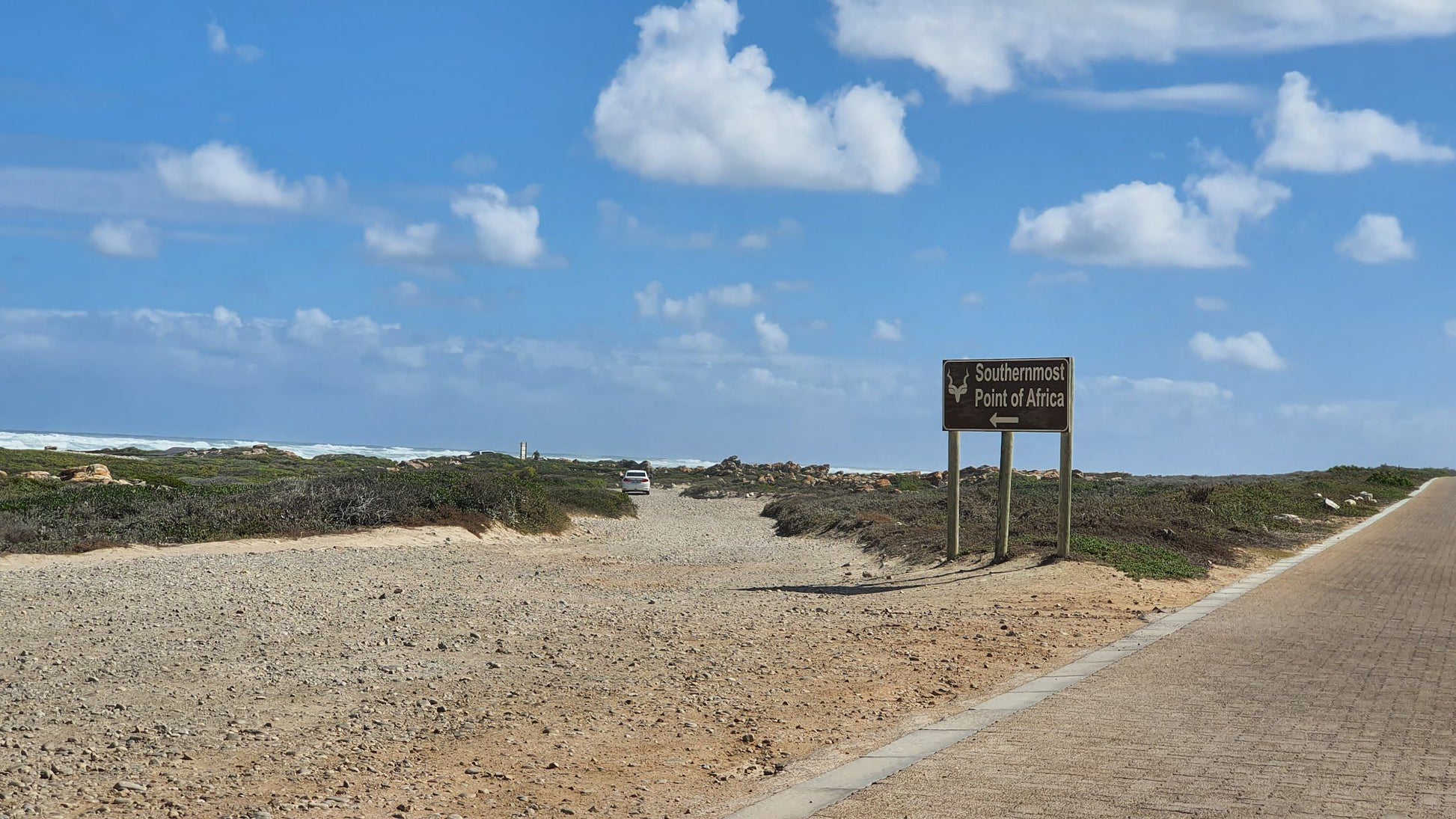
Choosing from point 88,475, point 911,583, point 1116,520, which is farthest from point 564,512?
point 911,583

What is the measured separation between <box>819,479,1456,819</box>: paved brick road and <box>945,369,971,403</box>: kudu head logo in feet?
21.7

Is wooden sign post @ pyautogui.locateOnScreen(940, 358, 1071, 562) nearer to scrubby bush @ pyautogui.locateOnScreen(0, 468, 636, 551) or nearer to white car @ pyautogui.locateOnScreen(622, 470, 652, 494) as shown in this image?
scrubby bush @ pyautogui.locateOnScreen(0, 468, 636, 551)

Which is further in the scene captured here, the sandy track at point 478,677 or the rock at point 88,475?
the rock at point 88,475

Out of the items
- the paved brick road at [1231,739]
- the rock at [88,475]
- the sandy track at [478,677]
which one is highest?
the rock at [88,475]

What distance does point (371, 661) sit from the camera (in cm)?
991

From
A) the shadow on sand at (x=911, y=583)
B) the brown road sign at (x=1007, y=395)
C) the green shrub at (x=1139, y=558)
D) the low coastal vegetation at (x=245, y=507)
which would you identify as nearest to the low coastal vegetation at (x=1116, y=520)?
the green shrub at (x=1139, y=558)

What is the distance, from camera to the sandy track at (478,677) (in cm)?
628

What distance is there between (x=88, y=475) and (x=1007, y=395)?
26.6 meters

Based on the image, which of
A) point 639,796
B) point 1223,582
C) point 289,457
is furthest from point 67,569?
point 289,457

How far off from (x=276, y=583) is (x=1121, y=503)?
70.9 ft

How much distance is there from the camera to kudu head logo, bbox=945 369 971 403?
17.9 metres

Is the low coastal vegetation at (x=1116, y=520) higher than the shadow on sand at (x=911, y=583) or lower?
higher

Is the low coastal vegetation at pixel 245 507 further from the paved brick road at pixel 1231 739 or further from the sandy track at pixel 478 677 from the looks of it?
the paved brick road at pixel 1231 739

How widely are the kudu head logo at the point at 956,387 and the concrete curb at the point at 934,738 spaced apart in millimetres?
6051
